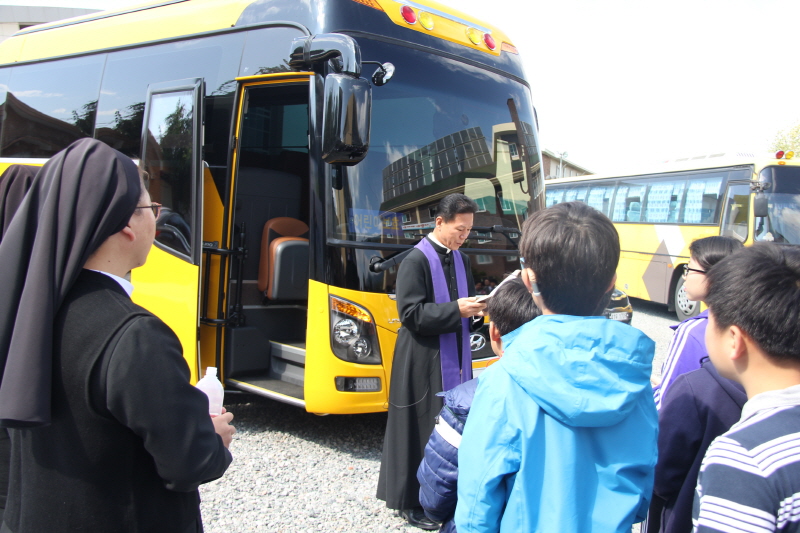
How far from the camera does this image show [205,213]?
15.0ft

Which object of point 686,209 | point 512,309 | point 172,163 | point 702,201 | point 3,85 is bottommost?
point 512,309

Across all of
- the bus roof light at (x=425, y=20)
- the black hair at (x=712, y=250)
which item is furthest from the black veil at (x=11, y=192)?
the bus roof light at (x=425, y=20)

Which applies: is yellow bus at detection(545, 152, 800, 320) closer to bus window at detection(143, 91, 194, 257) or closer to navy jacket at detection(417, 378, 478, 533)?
bus window at detection(143, 91, 194, 257)

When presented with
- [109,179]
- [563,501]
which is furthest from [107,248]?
[563,501]

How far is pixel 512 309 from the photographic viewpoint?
2035 mm

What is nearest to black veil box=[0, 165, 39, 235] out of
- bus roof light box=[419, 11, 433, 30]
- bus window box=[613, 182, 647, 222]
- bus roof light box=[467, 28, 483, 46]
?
bus roof light box=[419, 11, 433, 30]

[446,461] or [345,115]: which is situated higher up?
[345,115]

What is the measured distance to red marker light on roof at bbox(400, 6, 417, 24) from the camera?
4383 millimetres

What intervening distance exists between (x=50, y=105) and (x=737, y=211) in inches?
447

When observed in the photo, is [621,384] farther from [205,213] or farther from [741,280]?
[205,213]

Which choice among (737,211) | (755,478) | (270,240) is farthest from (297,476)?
(737,211)

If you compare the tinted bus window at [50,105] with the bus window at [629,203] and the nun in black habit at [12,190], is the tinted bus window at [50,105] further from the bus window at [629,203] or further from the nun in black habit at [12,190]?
the bus window at [629,203]

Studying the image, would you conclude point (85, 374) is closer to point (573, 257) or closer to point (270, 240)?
point (573, 257)

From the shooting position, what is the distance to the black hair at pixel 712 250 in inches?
105
